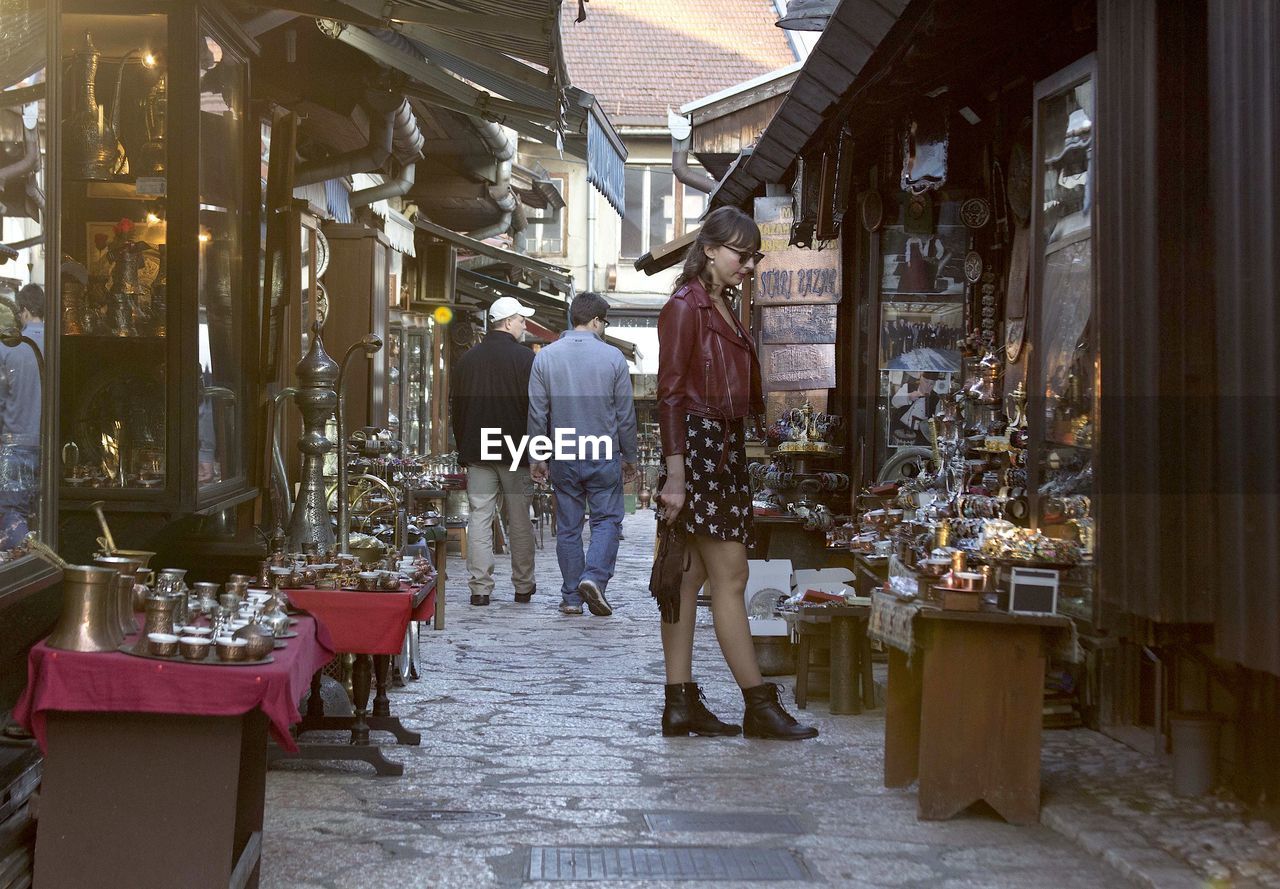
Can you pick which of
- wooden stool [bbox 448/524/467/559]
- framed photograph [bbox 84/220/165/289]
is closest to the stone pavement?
framed photograph [bbox 84/220/165/289]

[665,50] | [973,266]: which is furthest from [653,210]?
[973,266]

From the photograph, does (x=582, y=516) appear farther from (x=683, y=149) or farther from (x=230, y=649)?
(x=230, y=649)

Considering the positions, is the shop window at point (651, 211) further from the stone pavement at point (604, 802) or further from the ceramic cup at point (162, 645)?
the ceramic cup at point (162, 645)

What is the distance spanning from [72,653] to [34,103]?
159 centimetres

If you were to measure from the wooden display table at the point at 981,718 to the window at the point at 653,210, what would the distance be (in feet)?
98.0

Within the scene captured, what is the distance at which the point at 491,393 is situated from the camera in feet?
36.7

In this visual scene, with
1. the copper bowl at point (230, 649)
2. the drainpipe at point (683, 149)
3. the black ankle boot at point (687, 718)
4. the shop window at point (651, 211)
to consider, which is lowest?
the black ankle boot at point (687, 718)

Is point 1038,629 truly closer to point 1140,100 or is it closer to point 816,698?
point 1140,100

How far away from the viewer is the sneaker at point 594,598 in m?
10.4

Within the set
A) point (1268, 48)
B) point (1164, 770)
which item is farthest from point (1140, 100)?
point (1164, 770)

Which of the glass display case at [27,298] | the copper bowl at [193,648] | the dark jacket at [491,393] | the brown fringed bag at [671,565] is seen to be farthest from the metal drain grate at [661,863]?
the dark jacket at [491,393]

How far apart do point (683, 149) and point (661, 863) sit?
1210 centimetres

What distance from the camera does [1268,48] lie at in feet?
13.1

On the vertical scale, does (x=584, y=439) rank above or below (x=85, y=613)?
above
